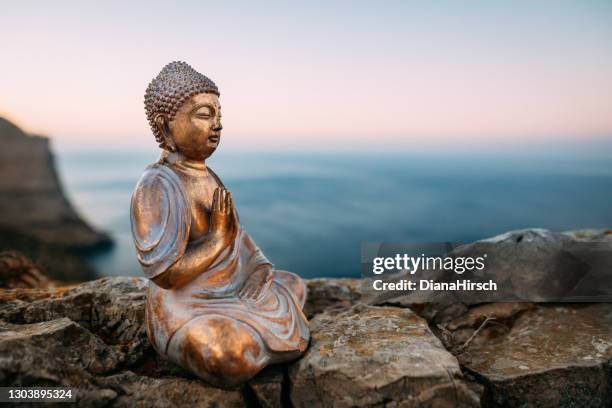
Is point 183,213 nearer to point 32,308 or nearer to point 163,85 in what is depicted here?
point 163,85

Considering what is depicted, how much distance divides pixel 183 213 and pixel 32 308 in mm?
1825

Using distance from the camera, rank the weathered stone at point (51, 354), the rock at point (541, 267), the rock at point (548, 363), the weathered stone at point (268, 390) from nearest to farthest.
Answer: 1. the weathered stone at point (51, 354)
2. the weathered stone at point (268, 390)
3. the rock at point (548, 363)
4. the rock at point (541, 267)

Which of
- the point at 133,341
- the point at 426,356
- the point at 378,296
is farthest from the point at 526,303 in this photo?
the point at 133,341

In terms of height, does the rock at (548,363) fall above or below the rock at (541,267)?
below

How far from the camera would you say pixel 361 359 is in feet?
10.3

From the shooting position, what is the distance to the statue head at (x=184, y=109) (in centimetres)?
308

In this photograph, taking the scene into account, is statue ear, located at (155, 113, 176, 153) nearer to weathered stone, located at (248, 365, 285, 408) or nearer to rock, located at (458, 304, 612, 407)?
weathered stone, located at (248, 365, 285, 408)

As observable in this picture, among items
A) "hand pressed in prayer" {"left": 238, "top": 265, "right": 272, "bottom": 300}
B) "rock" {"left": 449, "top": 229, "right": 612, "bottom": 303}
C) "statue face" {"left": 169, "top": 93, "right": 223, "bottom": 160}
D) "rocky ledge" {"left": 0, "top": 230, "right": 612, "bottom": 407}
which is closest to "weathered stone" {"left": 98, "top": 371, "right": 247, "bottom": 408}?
"rocky ledge" {"left": 0, "top": 230, "right": 612, "bottom": 407}

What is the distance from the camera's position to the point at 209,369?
284 cm

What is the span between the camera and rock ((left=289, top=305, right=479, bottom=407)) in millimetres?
2930

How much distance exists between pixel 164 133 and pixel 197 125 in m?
0.26

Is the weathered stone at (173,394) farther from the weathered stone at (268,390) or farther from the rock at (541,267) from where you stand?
the rock at (541,267)

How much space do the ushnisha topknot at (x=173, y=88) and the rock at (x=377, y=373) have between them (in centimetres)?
186

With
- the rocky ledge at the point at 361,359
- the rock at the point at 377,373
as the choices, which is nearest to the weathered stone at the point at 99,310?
the rocky ledge at the point at 361,359
